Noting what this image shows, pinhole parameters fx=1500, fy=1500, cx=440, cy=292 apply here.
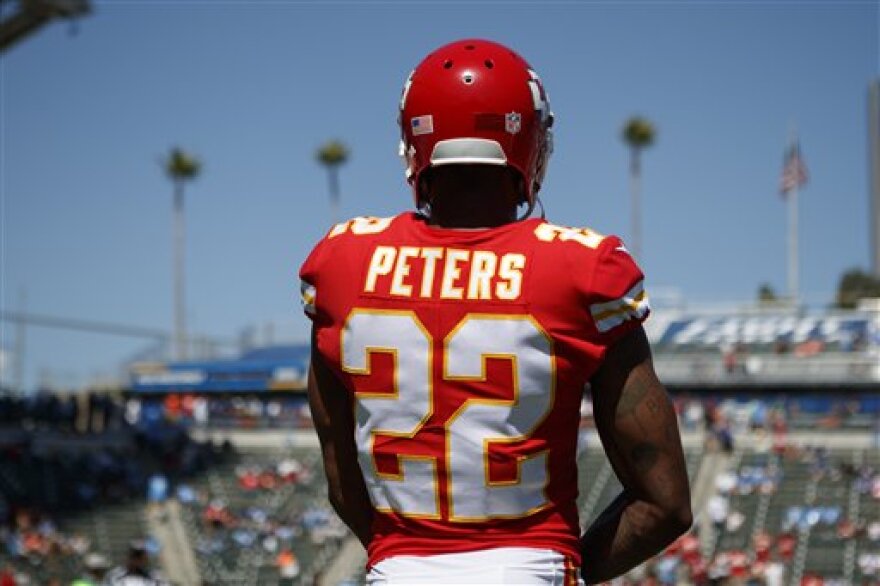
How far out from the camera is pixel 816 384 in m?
36.9

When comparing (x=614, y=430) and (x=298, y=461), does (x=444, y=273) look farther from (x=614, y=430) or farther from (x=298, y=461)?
(x=298, y=461)

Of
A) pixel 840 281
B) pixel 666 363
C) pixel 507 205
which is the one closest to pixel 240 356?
pixel 666 363

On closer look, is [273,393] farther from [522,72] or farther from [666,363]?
[522,72]

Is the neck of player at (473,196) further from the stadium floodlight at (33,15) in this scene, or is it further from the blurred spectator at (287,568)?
the stadium floodlight at (33,15)

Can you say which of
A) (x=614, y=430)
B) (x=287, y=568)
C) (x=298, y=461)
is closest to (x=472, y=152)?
(x=614, y=430)

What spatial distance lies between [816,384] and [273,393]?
14359 millimetres

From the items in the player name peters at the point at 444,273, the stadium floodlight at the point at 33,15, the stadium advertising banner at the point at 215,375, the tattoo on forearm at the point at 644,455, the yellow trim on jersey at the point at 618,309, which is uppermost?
the stadium floodlight at the point at 33,15

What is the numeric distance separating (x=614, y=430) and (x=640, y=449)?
0.05 metres

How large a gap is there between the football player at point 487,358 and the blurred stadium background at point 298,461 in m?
21.9

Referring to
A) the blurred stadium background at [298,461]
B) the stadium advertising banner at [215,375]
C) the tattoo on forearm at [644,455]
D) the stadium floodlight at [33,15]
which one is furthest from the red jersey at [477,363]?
the stadium advertising banner at [215,375]

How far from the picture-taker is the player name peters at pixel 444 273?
99.7 inches

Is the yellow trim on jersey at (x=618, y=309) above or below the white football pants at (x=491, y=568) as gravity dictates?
above

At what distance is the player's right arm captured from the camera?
8.41ft

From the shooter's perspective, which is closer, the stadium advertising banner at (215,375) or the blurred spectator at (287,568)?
the blurred spectator at (287,568)
